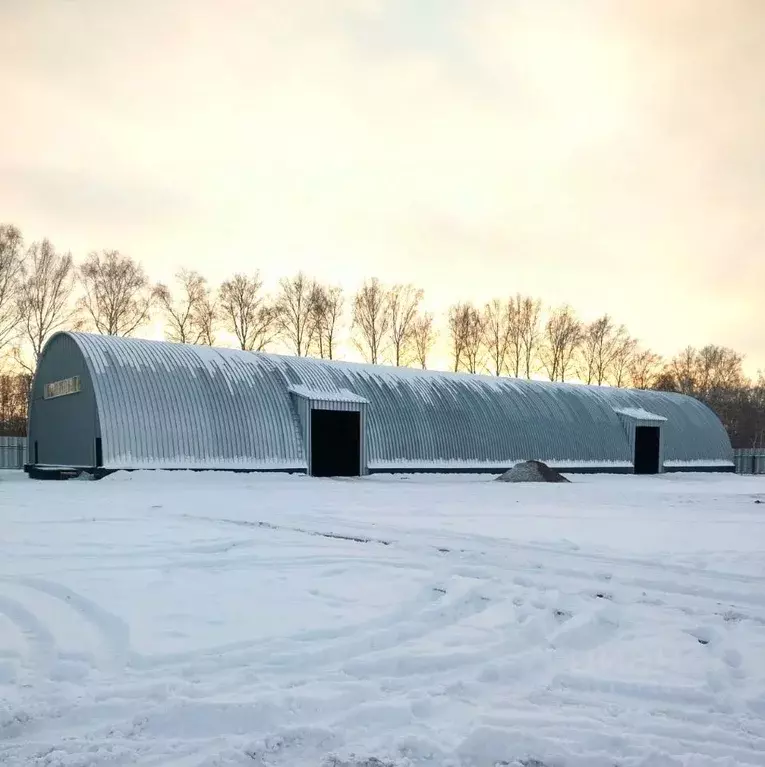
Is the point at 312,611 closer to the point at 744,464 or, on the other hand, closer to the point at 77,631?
the point at 77,631

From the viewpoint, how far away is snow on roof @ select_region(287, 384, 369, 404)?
1096 inches

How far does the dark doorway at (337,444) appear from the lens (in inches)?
1126

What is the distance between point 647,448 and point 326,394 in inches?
857

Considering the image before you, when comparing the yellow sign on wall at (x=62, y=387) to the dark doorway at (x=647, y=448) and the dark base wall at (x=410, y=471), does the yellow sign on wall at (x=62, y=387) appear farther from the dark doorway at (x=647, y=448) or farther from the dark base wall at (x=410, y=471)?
the dark doorway at (x=647, y=448)

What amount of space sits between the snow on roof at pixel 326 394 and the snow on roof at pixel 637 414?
17.8 m

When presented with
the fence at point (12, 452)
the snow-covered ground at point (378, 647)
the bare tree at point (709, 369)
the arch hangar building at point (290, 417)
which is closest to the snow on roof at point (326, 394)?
the arch hangar building at point (290, 417)

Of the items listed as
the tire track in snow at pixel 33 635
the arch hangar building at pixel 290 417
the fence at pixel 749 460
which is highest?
the arch hangar building at pixel 290 417

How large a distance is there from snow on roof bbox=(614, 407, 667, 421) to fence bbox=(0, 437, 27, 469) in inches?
1249

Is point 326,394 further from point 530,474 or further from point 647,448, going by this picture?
point 647,448

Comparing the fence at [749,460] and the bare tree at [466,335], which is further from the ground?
the bare tree at [466,335]

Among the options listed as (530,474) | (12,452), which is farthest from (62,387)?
(530,474)

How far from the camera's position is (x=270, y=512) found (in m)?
14.2

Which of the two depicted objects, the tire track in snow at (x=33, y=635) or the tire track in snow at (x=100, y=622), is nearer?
the tire track in snow at (x=33, y=635)

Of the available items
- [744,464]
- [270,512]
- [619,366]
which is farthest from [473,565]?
[619,366]
